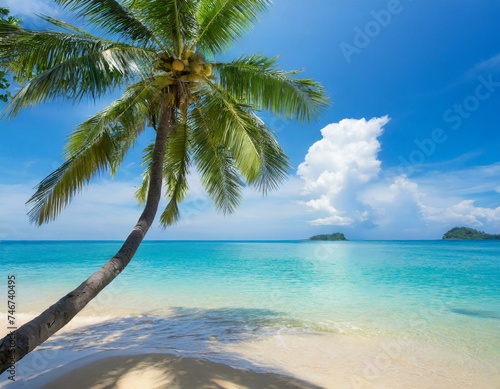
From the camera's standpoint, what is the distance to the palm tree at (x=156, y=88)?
4453 millimetres

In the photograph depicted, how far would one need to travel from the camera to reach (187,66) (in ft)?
18.3

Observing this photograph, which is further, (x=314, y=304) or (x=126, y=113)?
(x=314, y=304)

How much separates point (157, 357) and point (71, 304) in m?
2.57

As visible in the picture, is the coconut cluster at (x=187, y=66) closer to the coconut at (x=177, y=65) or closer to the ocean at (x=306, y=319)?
the coconut at (x=177, y=65)

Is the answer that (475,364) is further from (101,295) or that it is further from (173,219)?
(101,295)

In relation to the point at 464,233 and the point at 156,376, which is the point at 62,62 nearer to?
the point at 156,376

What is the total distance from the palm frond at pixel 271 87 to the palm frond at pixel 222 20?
0.38 meters

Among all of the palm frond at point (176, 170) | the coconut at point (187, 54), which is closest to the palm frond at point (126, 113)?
the coconut at point (187, 54)

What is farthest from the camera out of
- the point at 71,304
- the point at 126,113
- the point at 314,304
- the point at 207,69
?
the point at 314,304

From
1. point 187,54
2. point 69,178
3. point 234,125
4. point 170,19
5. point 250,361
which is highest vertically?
point 170,19

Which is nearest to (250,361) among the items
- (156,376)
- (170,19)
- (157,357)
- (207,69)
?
(157,357)

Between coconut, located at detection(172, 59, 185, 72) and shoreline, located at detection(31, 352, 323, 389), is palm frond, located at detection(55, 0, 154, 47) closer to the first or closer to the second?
coconut, located at detection(172, 59, 185, 72)

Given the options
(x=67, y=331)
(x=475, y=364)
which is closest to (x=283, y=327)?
(x=475, y=364)

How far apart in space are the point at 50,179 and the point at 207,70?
2961 millimetres
